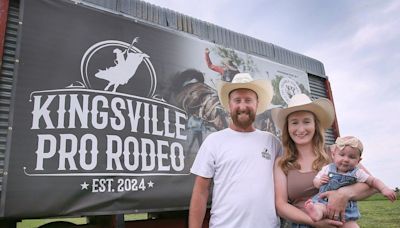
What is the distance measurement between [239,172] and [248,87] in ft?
2.32

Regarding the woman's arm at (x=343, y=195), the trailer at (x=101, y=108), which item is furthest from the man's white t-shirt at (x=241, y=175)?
the trailer at (x=101, y=108)

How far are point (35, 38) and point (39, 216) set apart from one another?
1.62 meters

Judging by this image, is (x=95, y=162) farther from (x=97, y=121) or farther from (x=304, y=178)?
(x=304, y=178)

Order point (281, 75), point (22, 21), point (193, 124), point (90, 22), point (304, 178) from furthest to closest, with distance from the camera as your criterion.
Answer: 1. point (281, 75)
2. point (193, 124)
3. point (90, 22)
4. point (22, 21)
5. point (304, 178)

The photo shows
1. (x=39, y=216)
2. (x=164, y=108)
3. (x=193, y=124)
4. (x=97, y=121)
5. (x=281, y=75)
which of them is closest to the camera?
(x=39, y=216)

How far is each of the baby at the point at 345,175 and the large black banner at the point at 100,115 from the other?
6.11ft

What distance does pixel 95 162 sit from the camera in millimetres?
3010

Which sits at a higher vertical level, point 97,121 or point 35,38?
point 35,38

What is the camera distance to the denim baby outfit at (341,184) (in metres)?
1.96

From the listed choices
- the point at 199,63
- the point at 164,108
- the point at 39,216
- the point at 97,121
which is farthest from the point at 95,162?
the point at 199,63

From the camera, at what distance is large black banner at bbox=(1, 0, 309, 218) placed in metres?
2.73

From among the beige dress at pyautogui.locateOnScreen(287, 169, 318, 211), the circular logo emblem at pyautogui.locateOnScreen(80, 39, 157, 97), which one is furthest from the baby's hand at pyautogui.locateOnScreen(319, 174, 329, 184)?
the circular logo emblem at pyautogui.locateOnScreen(80, 39, 157, 97)

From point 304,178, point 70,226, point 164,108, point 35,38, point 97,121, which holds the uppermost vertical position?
point 35,38

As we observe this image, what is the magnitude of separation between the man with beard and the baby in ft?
1.10
